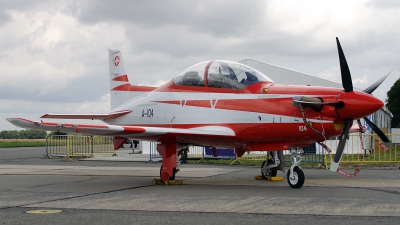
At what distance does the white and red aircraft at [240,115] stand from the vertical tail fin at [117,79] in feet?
8.15

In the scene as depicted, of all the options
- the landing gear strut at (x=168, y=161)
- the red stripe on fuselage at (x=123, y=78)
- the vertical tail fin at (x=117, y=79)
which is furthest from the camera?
the red stripe on fuselage at (x=123, y=78)

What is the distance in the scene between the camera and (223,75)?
39.6ft

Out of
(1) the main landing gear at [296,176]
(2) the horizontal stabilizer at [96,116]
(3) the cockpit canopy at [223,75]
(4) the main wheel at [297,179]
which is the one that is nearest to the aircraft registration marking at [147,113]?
(2) the horizontal stabilizer at [96,116]

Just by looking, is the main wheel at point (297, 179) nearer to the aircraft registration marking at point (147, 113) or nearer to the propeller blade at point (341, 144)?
the propeller blade at point (341, 144)

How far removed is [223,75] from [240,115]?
1131 mm

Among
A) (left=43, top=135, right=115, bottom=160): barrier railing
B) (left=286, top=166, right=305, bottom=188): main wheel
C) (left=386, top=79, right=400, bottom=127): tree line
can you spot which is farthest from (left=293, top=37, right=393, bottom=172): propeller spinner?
(left=386, top=79, right=400, bottom=127): tree line

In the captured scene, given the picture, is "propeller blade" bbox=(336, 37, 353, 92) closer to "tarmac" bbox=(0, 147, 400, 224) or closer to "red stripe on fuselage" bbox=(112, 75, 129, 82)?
"tarmac" bbox=(0, 147, 400, 224)

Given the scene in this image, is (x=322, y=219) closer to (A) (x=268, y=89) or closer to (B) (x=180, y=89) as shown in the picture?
(A) (x=268, y=89)

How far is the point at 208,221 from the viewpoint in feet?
21.3

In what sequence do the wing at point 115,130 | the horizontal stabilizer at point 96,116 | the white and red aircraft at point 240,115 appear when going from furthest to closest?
the horizontal stabilizer at point 96,116, the wing at point 115,130, the white and red aircraft at point 240,115

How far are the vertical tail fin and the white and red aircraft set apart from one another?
2483 millimetres

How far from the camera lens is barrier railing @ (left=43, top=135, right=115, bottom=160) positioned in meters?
Result: 27.4

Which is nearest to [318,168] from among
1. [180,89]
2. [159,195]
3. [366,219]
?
[180,89]

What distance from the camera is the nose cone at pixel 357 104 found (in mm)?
9758
